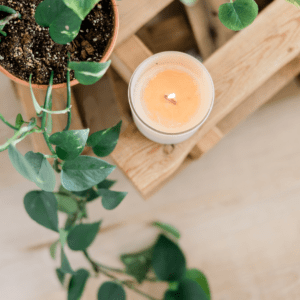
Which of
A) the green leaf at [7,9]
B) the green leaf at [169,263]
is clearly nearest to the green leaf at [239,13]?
the green leaf at [7,9]

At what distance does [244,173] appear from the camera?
1.02 m

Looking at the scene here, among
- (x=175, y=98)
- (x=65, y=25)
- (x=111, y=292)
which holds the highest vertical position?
(x=65, y=25)

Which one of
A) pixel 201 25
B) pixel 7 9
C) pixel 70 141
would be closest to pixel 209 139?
pixel 201 25

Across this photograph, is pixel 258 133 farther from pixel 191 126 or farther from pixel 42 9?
pixel 42 9

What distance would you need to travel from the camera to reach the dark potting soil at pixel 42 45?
1.71 feet

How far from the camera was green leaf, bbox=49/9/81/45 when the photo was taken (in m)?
0.41

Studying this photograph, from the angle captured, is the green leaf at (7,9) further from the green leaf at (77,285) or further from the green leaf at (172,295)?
the green leaf at (172,295)

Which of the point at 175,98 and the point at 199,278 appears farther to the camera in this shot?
the point at 199,278

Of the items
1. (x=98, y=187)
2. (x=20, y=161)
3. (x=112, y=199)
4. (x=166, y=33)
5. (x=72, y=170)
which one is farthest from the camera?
(x=166, y=33)

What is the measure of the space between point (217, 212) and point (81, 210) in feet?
1.61

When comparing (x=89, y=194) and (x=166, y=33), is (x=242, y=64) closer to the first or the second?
(x=166, y=33)

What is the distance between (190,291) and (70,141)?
1.65 feet

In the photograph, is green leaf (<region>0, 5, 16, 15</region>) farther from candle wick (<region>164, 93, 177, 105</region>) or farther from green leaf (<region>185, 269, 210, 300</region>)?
green leaf (<region>185, 269, 210, 300</region>)

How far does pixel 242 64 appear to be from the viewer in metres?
0.63
